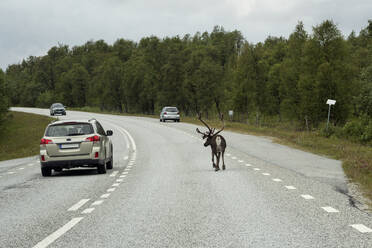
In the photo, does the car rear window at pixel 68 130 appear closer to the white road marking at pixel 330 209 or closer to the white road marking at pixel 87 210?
the white road marking at pixel 87 210

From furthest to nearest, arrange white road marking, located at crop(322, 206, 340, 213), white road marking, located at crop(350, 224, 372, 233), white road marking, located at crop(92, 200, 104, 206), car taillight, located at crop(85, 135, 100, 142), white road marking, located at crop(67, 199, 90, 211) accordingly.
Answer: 1. car taillight, located at crop(85, 135, 100, 142)
2. white road marking, located at crop(92, 200, 104, 206)
3. white road marking, located at crop(67, 199, 90, 211)
4. white road marking, located at crop(322, 206, 340, 213)
5. white road marking, located at crop(350, 224, 372, 233)

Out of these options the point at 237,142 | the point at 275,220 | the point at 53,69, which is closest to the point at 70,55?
the point at 53,69

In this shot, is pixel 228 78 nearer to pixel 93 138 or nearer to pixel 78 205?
pixel 93 138

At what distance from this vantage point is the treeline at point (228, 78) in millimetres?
56219

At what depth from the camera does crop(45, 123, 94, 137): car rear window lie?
1614 centimetres

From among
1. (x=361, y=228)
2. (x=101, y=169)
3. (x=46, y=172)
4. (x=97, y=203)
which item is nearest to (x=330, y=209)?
(x=361, y=228)

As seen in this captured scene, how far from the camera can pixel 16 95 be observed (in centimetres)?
17262

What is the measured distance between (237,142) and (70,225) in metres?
23.0

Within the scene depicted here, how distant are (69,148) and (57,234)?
8.95 metres

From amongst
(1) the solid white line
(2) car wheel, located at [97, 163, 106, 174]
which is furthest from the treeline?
(1) the solid white line

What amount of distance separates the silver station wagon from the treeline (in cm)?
1330

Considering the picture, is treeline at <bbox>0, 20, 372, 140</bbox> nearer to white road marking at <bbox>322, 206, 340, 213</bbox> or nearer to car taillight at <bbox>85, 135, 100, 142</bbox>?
car taillight at <bbox>85, 135, 100, 142</bbox>

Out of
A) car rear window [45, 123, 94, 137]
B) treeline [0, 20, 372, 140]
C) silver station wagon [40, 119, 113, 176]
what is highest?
treeline [0, 20, 372, 140]

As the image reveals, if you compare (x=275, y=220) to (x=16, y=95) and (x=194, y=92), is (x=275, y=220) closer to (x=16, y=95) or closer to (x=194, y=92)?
(x=194, y=92)
